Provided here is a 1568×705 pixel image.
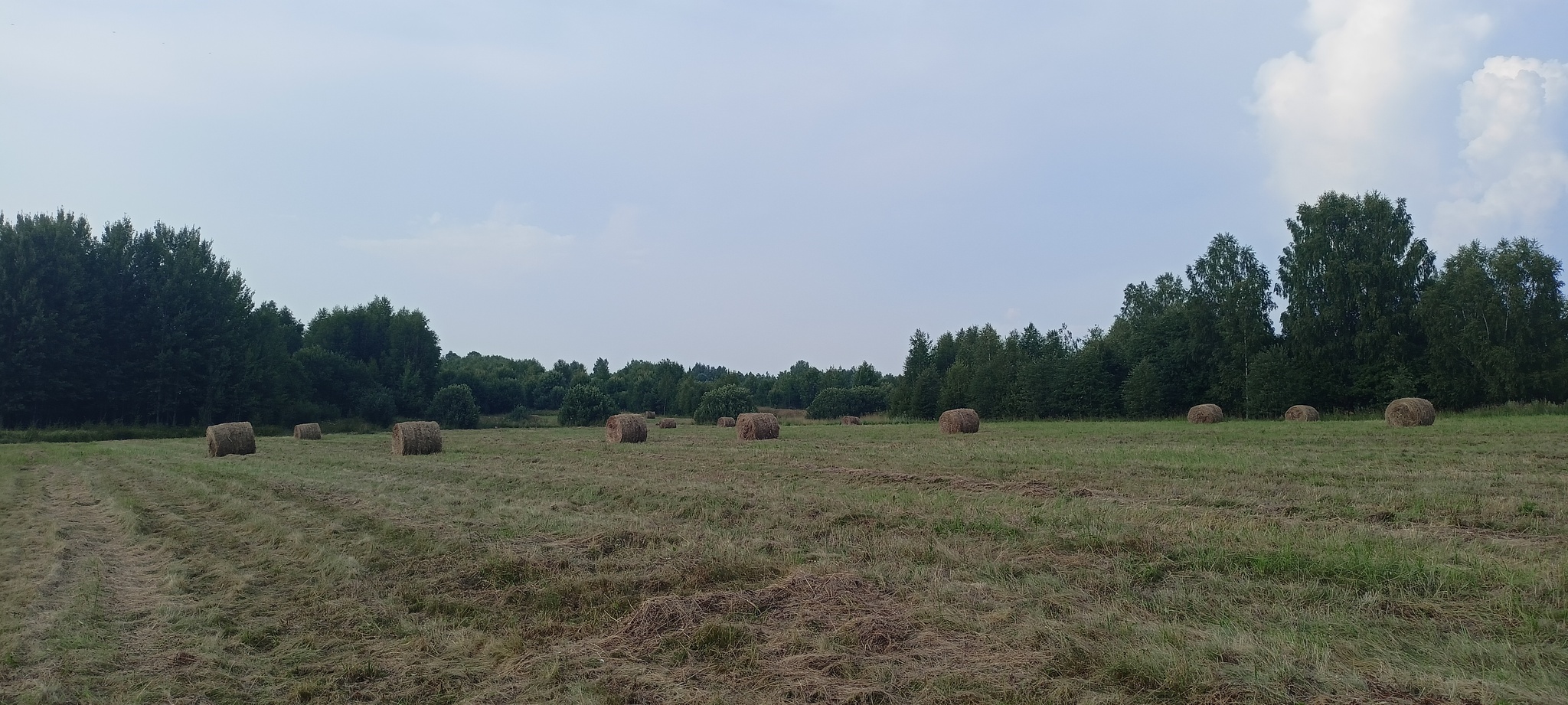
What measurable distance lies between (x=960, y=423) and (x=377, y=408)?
189 feet

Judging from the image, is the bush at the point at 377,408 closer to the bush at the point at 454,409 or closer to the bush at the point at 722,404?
the bush at the point at 454,409

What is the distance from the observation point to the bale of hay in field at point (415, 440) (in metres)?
25.4

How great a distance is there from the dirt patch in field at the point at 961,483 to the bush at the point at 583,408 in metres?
60.2

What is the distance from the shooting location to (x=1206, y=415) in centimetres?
3747

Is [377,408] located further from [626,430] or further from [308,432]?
[626,430]

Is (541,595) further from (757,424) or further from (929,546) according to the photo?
(757,424)

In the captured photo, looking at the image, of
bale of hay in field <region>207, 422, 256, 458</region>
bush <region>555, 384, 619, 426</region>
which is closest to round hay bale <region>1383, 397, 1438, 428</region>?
bale of hay in field <region>207, 422, 256, 458</region>

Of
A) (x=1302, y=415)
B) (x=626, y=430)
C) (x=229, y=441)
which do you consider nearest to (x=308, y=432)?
(x=229, y=441)

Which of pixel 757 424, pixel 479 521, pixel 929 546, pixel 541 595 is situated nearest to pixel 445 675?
pixel 541 595

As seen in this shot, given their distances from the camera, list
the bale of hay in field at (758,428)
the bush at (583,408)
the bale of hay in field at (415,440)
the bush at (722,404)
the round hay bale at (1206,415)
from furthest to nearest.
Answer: the bush at (583,408) → the bush at (722,404) → the round hay bale at (1206,415) → the bale of hay in field at (758,428) → the bale of hay in field at (415,440)

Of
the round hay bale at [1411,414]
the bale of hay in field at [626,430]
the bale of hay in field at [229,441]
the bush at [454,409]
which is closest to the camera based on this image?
the bale of hay in field at [229,441]

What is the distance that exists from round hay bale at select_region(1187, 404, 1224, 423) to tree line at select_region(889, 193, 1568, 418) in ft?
43.5

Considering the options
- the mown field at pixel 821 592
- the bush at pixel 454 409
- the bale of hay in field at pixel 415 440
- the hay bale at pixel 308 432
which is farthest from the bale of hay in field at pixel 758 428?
the bush at pixel 454 409

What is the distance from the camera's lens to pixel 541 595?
22.1ft
